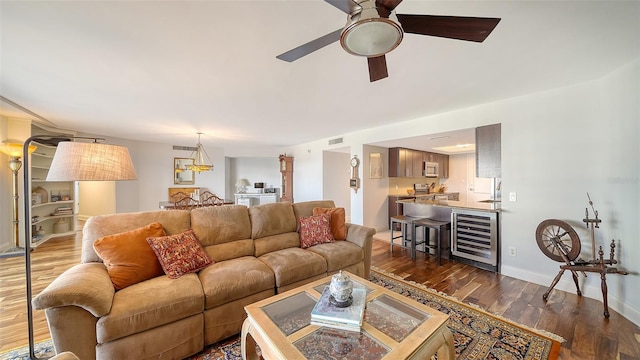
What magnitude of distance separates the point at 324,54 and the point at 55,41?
6.86 feet

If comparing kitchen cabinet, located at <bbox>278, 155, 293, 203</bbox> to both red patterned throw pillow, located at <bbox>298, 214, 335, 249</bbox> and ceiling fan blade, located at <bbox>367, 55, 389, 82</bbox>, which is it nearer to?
red patterned throw pillow, located at <bbox>298, 214, 335, 249</bbox>

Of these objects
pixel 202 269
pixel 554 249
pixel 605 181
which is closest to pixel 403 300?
pixel 202 269

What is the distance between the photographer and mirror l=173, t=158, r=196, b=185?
22.6 ft

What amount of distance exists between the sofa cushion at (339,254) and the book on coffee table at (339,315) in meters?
0.98

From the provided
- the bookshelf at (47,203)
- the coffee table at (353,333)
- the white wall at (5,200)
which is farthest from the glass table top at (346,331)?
the bookshelf at (47,203)

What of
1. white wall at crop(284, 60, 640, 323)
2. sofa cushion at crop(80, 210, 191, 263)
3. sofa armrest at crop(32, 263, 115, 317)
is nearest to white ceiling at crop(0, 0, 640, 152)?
white wall at crop(284, 60, 640, 323)

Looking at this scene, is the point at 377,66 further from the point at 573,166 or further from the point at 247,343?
the point at 573,166

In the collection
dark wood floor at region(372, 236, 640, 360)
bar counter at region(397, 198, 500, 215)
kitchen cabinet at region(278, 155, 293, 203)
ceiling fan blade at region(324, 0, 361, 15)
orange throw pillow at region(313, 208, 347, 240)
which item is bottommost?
dark wood floor at region(372, 236, 640, 360)

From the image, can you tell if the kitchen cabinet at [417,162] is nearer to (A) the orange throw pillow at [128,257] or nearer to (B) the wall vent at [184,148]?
(A) the orange throw pillow at [128,257]

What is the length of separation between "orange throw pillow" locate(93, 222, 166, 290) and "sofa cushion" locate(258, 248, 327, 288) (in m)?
0.95

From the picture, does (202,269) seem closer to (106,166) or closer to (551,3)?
(106,166)

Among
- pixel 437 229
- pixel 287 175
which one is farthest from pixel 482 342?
pixel 287 175

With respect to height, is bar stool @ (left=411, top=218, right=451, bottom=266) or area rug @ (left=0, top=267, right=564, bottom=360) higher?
bar stool @ (left=411, top=218, right=451, bottom=266)

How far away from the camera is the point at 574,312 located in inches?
87.6
